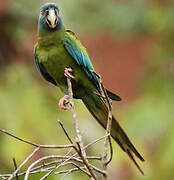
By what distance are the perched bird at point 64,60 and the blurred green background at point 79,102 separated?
86 centimetres

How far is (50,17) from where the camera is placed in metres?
1.43

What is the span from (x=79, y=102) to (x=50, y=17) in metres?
1.31

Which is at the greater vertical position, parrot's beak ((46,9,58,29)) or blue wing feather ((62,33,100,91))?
parrot's beak ((46,9,58,29))

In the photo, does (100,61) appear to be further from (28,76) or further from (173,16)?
(28,76)

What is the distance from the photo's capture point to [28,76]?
113 inches

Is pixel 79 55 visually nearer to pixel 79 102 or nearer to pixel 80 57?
pixel 80 57

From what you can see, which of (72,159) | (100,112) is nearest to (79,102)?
(100,112)

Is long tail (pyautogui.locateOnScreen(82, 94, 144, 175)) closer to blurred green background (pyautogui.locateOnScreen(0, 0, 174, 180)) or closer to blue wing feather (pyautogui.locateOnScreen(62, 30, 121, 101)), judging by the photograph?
blue wing feather (pyautogui.locateOnScreen(62, 30, 121, 101))

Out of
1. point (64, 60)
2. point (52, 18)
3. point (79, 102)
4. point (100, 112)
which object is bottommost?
Answer: point (79, 102)

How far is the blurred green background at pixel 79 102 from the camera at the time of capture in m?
2.50

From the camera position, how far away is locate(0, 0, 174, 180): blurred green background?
250 centimetres

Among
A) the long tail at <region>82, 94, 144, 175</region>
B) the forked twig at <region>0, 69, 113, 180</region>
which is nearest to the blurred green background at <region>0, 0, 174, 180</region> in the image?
the long tail at <region>82, 94, 144, 175</region>

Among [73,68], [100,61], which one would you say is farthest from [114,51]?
[73,68]

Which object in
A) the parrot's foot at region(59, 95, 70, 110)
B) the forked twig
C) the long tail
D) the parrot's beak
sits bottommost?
the long tail
